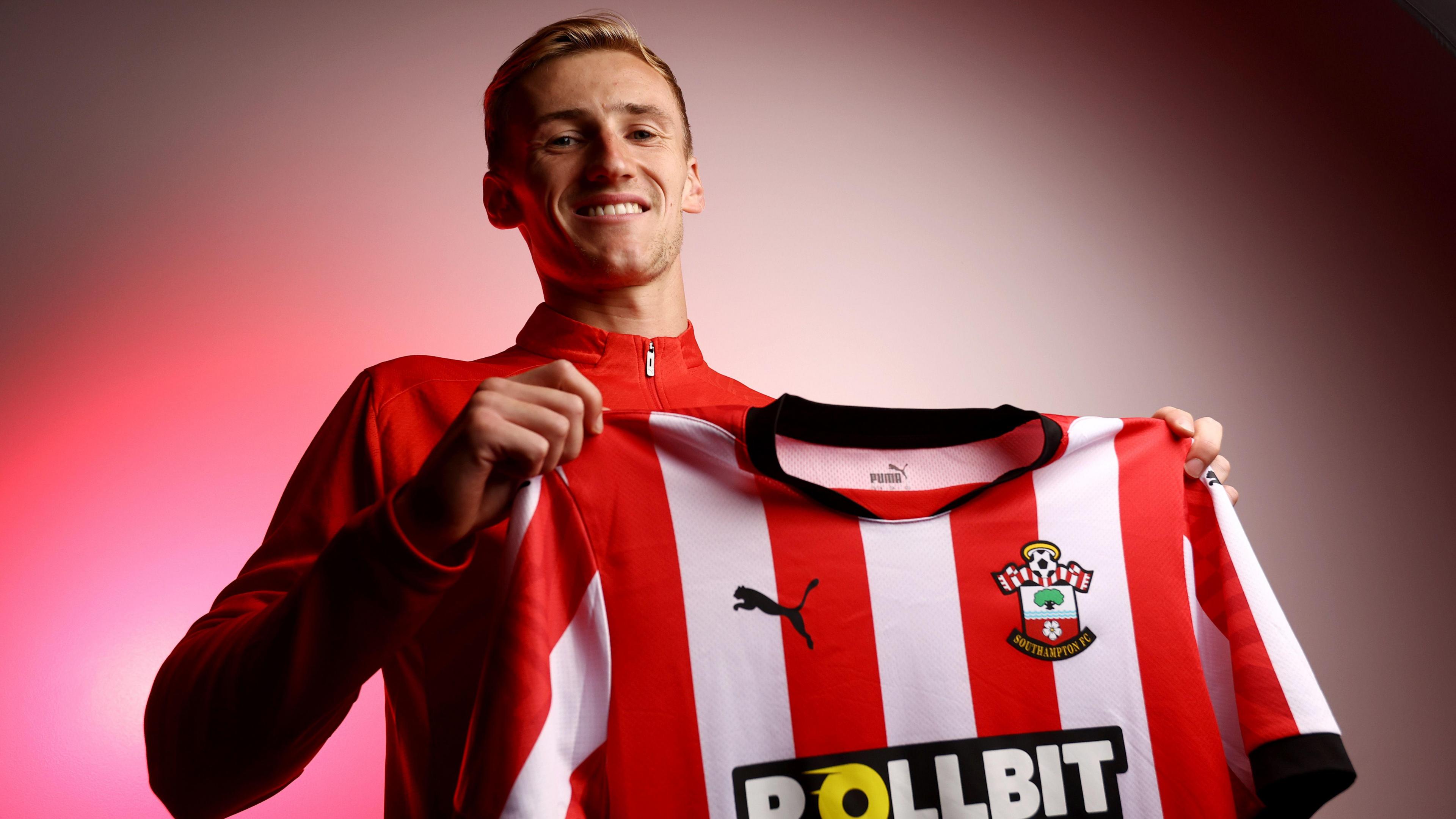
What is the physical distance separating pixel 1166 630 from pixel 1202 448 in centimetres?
22

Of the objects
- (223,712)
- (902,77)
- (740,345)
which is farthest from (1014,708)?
(902,77)

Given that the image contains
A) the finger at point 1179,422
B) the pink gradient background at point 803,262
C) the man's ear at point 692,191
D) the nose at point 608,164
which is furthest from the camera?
the pink gradient background at point 803,262

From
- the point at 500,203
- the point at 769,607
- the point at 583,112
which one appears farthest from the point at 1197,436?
the point at 500,203

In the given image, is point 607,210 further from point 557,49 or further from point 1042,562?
point 1042,562

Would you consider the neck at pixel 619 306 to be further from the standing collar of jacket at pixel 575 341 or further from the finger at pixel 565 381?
the finger at pixel 565 381

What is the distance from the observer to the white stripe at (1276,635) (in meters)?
1.04

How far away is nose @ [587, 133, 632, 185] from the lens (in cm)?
136

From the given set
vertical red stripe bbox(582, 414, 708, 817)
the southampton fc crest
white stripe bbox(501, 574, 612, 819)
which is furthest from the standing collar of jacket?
the southampton fc crest

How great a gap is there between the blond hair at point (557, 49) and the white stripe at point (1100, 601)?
765mm

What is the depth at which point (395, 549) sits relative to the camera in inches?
34.8

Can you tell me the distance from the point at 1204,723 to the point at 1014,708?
0.21 meters

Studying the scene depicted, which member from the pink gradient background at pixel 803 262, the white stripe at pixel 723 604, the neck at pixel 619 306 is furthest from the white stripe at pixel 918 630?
the pink gradient background at pixel 803 262

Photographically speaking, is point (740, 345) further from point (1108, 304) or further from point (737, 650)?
point (737, 650)

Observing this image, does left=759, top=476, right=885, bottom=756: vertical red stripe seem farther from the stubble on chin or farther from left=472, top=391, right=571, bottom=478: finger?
the stubble on chin
